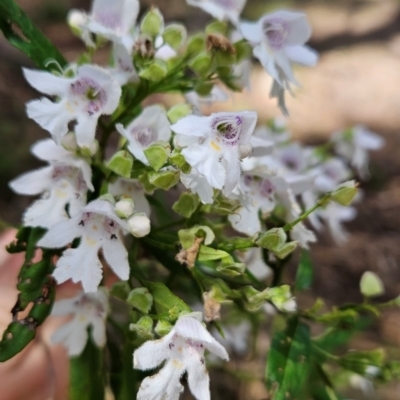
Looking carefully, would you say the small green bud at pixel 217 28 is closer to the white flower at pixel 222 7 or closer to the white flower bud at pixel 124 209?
the white flower at pixel 222 7

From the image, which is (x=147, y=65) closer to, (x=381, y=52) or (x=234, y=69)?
(x=234, y=69)

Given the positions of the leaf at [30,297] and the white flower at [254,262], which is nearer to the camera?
the leaf at [30,297]

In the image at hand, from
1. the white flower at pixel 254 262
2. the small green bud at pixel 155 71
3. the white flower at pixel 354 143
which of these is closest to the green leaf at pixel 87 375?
the white flower at pixel 254 262

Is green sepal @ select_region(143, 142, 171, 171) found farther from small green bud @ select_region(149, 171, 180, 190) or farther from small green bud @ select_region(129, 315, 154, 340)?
small green bud @ select_region(129, 315, 154, 340)

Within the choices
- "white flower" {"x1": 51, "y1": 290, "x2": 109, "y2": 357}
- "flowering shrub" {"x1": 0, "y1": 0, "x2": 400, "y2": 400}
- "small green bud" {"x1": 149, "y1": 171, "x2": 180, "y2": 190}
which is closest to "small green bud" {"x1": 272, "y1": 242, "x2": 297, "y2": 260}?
"flowering shrub" {"x1": 0, "y1": 0, "x2": 400, "y2": 400}

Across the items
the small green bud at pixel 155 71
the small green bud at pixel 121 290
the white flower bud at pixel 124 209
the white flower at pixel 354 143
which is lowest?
the white flower at pixel 354 143

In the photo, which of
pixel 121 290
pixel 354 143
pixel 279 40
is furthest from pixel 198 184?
pixel 354 143

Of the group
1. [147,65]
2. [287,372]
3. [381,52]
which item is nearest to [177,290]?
[287,372]
